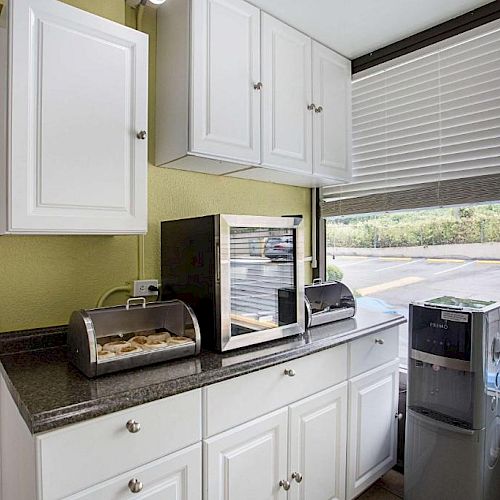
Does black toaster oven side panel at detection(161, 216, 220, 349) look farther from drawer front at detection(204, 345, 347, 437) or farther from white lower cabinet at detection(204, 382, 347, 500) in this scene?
white lower cabinet at detection(204, 382, 347, 500)

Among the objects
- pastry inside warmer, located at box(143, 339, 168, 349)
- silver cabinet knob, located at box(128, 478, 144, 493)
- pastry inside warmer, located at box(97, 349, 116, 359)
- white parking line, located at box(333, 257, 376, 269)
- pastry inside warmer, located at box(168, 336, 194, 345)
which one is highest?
white parking line, located at box(333, 257, 376, 269)

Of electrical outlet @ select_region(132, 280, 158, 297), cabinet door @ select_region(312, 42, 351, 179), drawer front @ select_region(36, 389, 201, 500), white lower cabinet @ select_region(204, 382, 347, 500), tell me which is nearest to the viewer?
drawer front @ select_region(36, 389, 201, 500)

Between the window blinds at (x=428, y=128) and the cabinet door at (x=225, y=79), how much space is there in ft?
2.91

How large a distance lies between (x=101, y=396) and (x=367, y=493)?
5.58 ft

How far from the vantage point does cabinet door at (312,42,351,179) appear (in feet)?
7.29

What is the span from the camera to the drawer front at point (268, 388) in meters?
1.32

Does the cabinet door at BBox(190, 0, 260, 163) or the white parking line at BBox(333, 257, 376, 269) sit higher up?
the cabinet door at BBox(190, 0, 260, 163)

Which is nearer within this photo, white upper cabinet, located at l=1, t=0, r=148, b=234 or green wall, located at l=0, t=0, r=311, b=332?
white upper cabinet, located at l=1, t=0, r=148, b=234

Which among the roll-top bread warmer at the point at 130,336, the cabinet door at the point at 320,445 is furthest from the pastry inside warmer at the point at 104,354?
the cabinet door at the point at 320,445

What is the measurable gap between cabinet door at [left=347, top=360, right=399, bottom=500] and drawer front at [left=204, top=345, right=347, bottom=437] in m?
0.19

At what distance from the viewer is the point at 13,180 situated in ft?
4.09

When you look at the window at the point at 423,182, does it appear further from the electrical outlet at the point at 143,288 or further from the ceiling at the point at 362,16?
the electrical outlet at the point at 143,288

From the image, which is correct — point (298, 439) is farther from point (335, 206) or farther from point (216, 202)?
point (335, 206)

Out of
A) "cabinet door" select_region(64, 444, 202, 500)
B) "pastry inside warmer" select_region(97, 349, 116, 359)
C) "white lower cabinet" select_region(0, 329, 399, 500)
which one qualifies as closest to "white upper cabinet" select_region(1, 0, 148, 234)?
"pastry inside warmer" select_region(97, 349, 116, 359)
